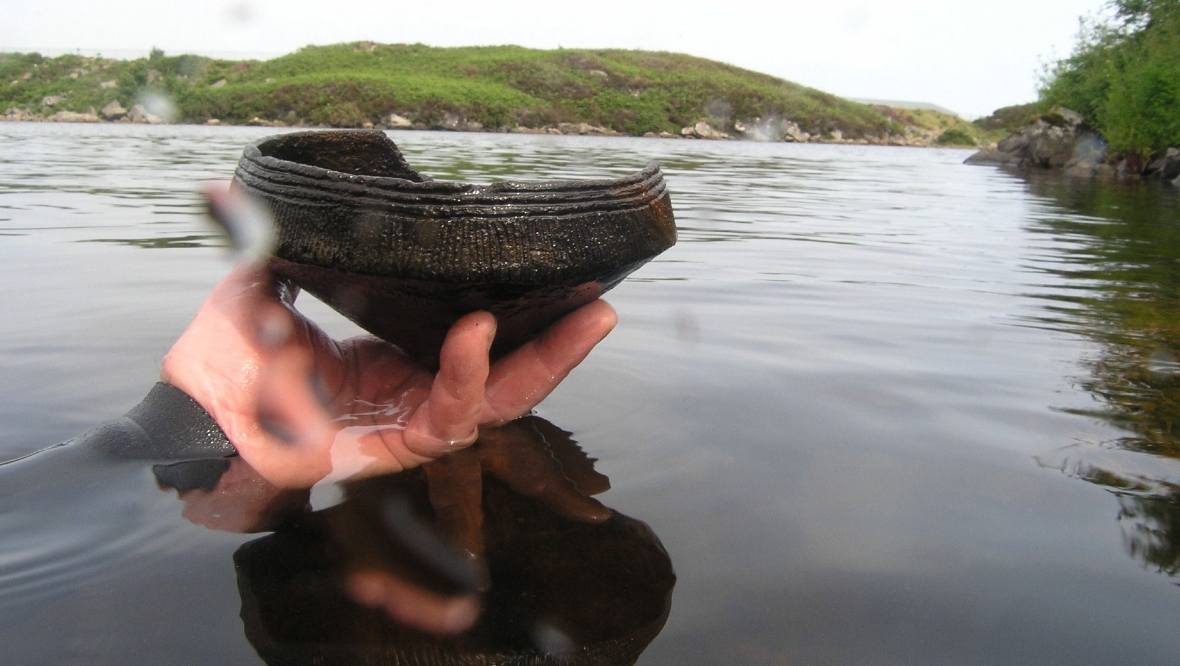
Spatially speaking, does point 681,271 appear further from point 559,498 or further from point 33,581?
point 33,581

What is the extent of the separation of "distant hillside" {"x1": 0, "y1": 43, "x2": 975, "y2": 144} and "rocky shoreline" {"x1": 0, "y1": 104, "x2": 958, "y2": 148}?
16cm

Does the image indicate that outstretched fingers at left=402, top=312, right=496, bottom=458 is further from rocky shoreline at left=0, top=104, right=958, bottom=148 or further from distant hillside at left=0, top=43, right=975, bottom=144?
distant hillside at left=0, top=43, right=975, bottom=144

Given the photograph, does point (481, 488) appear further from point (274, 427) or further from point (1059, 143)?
point (1059, 143)

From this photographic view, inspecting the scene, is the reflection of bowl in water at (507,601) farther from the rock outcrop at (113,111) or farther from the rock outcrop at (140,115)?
the rock outcrop at (113,111)

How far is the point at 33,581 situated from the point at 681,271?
3836 millimetres

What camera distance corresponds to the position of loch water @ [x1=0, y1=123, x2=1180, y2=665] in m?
1.29

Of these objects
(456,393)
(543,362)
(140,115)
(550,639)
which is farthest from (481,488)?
(140,115)

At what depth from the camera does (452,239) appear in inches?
62.6

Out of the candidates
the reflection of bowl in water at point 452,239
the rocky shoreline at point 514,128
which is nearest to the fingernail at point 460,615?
the reflection of bowl in water at point 452,239

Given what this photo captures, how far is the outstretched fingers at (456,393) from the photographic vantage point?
5.51ft

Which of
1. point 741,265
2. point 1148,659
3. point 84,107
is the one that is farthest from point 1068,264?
point 84,107

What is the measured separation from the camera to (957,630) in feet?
4.26

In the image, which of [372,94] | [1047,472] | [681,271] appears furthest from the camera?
[372,94]

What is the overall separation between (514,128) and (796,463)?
56001 mm
